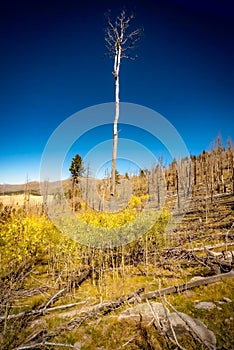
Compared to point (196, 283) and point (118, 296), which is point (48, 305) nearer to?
point (118, 296)

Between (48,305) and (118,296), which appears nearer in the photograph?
(48,305)

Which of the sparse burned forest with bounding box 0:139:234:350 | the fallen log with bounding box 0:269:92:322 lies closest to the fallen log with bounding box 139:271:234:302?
the sparse burned forest with bounding box 0:139:234:350

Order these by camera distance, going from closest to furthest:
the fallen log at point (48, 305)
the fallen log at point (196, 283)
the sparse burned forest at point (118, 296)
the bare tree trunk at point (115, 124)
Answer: the sparse burned forest at point (118, 296) → the fallen log at point (48, 305) → the fallen log at point (196, 283) → the bare tree trunk at point (115, 124)

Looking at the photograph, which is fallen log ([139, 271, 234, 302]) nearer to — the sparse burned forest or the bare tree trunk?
the sparse burned forest

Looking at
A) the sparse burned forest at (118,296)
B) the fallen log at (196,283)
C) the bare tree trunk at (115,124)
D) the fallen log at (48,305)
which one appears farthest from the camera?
the bare tree trunk at (115,124)

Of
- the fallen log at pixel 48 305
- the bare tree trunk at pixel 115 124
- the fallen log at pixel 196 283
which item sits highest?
the bare tree trunk at pixel 115 124

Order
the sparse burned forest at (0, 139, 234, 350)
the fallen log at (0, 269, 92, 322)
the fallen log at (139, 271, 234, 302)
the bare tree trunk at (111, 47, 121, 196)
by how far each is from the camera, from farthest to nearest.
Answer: the bare tree trunk at (111, 47, 121, 196) → the fallen log at (139, 271, 234, 302) → the fallen log at (0, 269, 92, 322) → the sparse burned forest at (0, 139, 234, 350)

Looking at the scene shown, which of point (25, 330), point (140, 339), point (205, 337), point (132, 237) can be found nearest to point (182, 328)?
point (205, 337)

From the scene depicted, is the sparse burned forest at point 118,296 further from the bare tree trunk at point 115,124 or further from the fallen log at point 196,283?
the bare tree trunk at point 115,124

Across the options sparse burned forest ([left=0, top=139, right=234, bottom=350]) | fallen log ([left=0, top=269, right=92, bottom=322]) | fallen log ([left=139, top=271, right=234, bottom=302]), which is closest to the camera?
sparse burned forest ([left=0, top=139, right=234, bottom=350])

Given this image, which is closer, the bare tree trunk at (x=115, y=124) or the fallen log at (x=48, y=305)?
the fallen log at (x=48, y=305)

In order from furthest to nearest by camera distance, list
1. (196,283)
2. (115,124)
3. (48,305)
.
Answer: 1. (115,124)
2. (196,283)
3. (48,305)

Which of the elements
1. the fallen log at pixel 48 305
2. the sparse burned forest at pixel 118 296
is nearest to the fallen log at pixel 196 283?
the sparse burned forest at pixel 118 296

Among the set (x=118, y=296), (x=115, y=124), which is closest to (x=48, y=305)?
(x=118, y=296)
